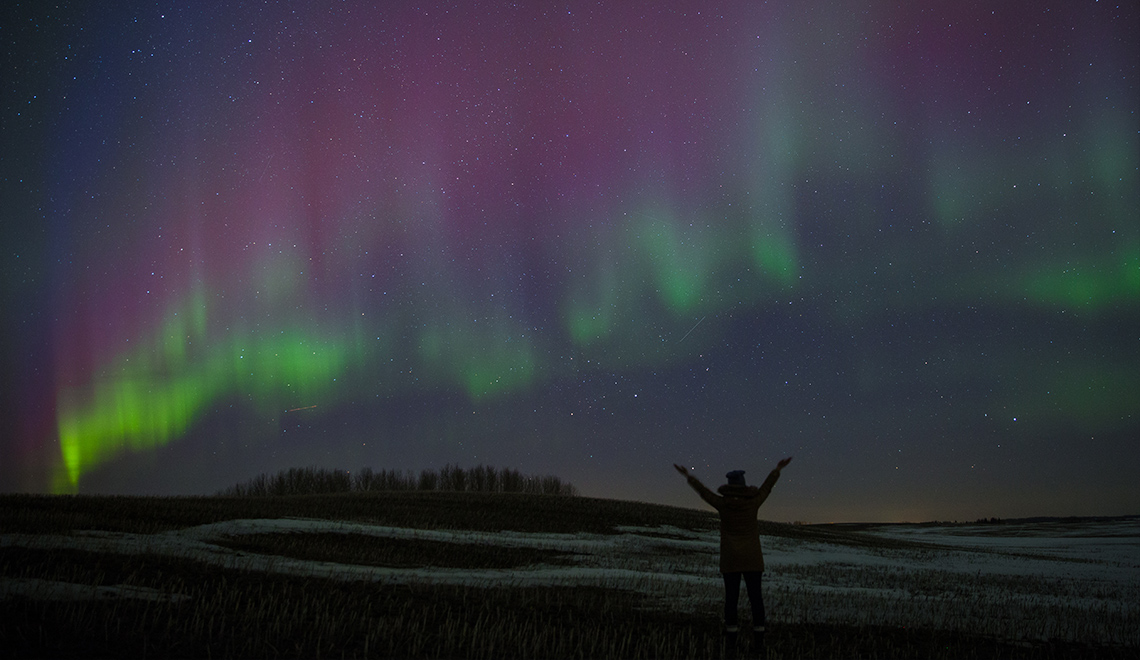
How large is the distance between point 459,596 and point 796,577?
14.3m

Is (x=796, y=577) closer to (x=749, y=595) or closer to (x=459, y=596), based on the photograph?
(x=459, y=596)

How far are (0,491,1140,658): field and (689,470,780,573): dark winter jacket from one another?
4.71 ft

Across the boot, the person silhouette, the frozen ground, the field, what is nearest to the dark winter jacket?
the person silhouette

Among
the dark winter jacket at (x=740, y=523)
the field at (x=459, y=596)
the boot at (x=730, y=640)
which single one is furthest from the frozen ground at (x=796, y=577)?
the dark winter jacket at (x=740, y=523)

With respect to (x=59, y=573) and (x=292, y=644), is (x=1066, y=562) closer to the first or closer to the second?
(x=292, y=644)

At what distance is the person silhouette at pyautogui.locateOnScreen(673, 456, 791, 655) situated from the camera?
39.6 ft

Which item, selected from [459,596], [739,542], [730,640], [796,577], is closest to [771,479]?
[739,542]

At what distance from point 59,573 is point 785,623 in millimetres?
14725

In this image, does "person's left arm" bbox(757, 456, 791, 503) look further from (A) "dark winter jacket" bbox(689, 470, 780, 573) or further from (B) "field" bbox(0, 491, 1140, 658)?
(B) "field" bbox(0, 491, 1140, 658)

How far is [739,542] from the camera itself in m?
12.2

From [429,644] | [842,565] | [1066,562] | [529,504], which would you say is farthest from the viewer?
[529,504]

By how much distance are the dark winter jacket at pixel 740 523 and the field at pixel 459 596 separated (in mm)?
1435

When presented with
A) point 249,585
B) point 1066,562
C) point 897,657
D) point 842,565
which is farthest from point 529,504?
point 897,657

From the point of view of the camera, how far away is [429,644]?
1187cm
